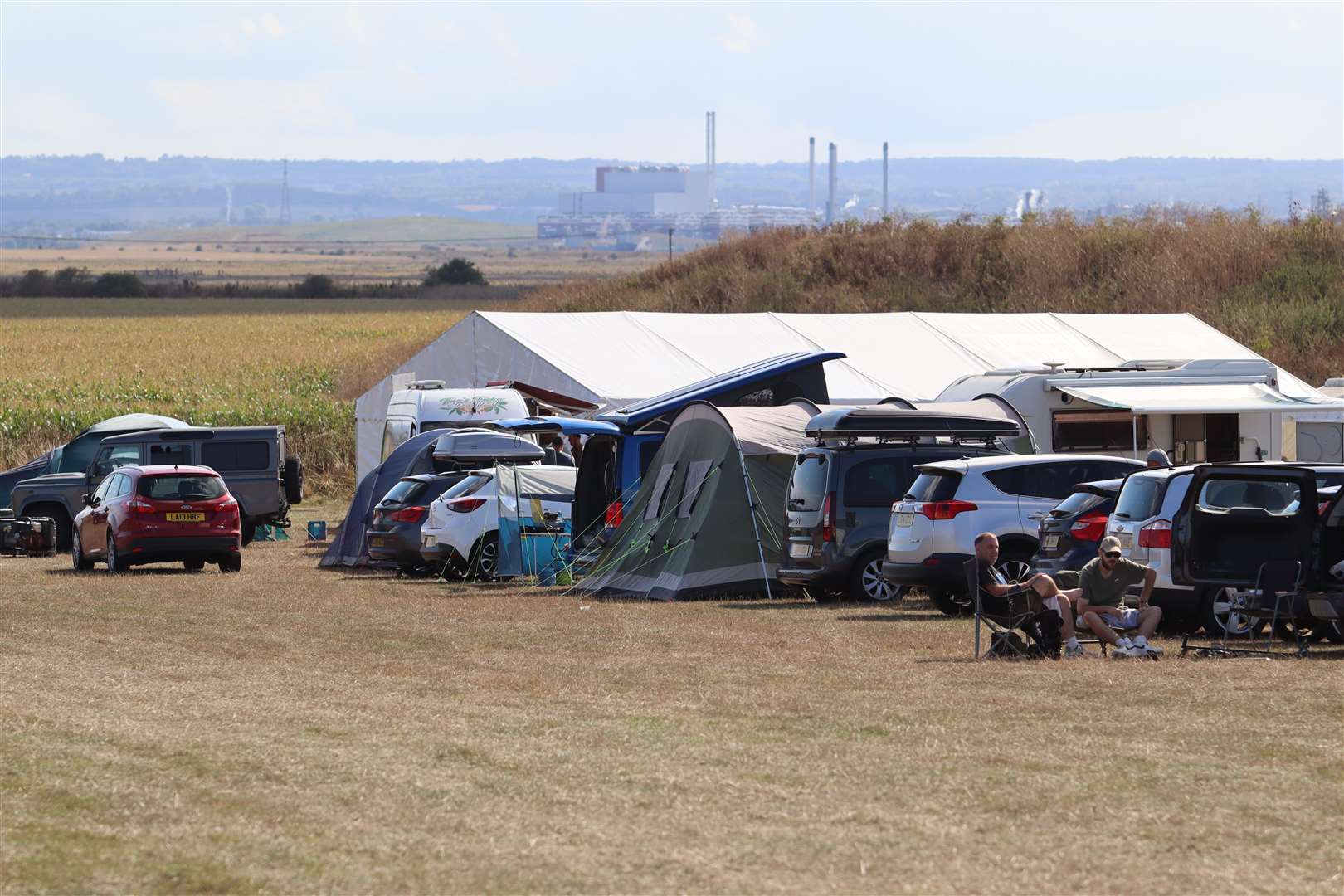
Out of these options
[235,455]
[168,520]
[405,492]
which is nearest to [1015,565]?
[405,492]

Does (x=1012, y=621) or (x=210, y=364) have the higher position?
(x=210, y=364)

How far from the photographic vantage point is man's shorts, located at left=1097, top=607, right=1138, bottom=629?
43.4 feet

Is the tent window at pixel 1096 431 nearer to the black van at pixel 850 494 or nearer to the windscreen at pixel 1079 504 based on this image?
the black van at pixel 850 494

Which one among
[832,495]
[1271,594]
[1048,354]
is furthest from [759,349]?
[1271,594]

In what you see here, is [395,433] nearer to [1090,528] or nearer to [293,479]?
[293,479]

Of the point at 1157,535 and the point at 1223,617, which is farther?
the point at 1157,535

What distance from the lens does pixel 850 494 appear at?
18562 mm

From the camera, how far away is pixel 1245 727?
925 cm

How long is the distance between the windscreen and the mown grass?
Result: 25949 millimetres

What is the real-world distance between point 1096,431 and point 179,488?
40.3 feet

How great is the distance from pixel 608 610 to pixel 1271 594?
7.03m

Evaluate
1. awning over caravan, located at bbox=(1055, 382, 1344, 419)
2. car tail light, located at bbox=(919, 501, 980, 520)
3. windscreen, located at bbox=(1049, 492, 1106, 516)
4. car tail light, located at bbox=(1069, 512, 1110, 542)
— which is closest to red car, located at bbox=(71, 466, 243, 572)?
car tail light, located at bbox=(919, 501, 980, 520)

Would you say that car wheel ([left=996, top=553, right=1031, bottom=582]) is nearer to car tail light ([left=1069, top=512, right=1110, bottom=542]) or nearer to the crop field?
car tail light ([left=1069, top=512, right=1110, bottom=542])

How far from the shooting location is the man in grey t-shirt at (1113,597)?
13164 millimetres
